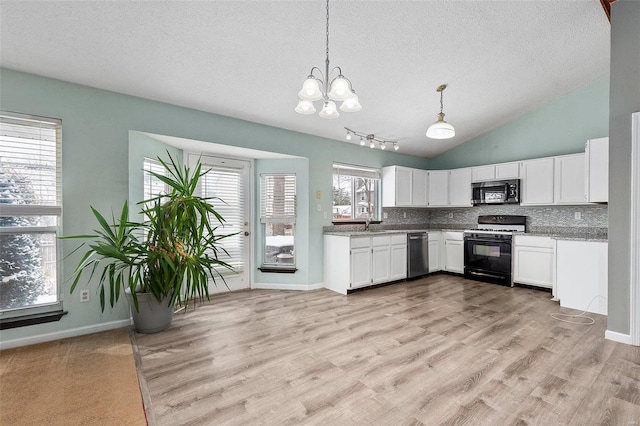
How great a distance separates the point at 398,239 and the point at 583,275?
2460 millimetres

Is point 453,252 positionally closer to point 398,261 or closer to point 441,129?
point 398,261

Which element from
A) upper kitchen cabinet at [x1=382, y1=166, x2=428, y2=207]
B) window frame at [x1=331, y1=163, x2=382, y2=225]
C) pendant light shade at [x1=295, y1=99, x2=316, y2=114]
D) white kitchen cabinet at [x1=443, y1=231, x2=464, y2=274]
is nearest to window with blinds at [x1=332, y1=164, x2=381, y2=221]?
window frame at [x1=331, y1=163, x2=382, y2=225]

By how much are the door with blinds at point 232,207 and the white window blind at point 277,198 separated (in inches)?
10.1

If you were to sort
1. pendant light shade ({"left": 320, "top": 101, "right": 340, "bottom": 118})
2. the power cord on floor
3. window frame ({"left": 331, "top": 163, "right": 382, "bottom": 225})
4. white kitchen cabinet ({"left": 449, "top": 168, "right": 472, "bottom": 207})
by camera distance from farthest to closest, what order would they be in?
white kitchen cabinet ({"left": 449, "top": 168, "right": 472, "bottom": 207}) < window frame ({"left": 331, "top": 163, "right": 382, "bottom": 225}) < the power cord on floor < pendant light shade ({"left": 320, "top": 101, "right": 340, "bottom": 118})

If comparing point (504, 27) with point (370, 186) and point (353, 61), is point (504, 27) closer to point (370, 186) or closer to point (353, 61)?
point (353, 61)

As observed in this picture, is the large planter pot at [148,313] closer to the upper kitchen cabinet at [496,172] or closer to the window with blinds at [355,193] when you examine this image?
the window with blinds at [355,193]

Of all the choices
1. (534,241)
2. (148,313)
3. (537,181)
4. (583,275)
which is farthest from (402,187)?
(148,313)

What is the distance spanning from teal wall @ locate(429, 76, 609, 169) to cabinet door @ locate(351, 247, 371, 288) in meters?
3.21

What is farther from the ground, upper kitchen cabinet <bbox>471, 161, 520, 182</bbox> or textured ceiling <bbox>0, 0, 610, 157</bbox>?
textured ceiling <bbox>0, 0, 610, 157</bbox>

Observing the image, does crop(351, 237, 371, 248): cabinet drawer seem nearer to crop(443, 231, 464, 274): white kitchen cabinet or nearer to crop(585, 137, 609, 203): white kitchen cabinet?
crop(443, 231, 464, 274): white kitchen cabinet

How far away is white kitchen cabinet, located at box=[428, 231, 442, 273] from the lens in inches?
227

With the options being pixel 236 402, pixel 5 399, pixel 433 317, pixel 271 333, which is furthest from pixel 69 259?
pixel 433 317

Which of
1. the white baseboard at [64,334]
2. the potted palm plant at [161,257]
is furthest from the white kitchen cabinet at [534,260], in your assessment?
the white baseboard at [64,334]

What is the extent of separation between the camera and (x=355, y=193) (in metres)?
5.47
